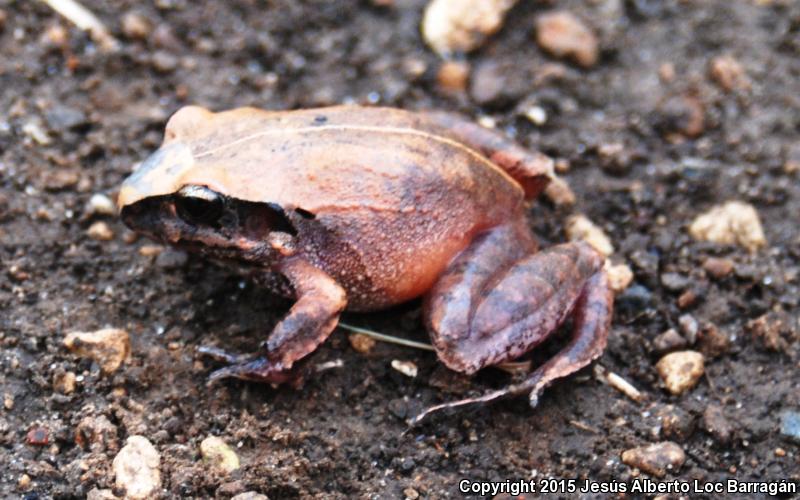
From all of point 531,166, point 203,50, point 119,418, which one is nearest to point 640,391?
point 531,166

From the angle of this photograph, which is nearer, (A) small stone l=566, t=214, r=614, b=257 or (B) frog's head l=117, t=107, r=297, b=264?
(B) frog's head l=117, t=107, r=297, b=264

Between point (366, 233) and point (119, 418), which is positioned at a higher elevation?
point (366, 233)

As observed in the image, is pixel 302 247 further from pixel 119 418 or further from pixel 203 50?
pixel 203 50

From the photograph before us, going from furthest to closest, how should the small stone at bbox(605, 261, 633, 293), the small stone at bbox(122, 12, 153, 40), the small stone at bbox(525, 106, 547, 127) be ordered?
1. the small stone at bbox(122, 12, 153, 40)
2. the small stone at bbox(525, 106, 547, 127)
3. the small stone at bbox(605, 261, 633, 293)

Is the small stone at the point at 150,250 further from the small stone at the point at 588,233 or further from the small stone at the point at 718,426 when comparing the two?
the small stone at the point at 718,426

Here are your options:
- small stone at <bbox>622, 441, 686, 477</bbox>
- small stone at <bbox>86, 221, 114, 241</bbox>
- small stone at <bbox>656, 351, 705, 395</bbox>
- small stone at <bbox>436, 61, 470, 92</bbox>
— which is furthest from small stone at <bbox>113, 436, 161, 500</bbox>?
small stone at <bbox>436, 61, 470, 92</bbox>

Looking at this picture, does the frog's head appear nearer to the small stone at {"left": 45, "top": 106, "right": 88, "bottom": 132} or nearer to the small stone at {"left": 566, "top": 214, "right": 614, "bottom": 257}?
the small stone at {"left": 45, "top": 106, "right": 88, "bottom": 132}

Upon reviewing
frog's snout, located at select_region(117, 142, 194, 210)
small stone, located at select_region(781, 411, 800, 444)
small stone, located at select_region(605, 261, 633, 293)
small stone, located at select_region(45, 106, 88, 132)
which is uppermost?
frog's snout, located at select_region(117, 142, 194, 210)
